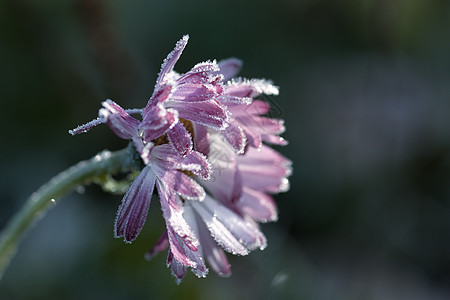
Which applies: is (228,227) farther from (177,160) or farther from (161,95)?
(161,95)

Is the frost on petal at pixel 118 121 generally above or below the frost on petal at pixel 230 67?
above

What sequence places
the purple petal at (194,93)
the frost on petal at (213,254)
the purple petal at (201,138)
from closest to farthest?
the purple petal at (194,93)
the purple petal at (201,138)
the frost on petal at (213,254)

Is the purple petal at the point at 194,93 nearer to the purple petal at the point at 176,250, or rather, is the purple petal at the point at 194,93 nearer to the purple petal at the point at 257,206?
the purple petal at the point at 176,250

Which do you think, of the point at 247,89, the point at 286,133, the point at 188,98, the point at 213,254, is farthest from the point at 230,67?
the point at 286,133

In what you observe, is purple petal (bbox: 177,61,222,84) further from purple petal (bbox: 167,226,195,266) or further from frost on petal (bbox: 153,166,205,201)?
purple petal (bbox: 167,226,195,266)

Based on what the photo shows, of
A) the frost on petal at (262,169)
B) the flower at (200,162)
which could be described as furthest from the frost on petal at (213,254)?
the frost on petal at (262,169)

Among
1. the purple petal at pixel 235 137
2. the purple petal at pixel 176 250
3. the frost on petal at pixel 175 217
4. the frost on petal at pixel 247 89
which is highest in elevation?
the frost on petal at pixel 247 89

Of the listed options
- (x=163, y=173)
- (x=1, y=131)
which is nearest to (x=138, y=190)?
(x=163, y=173)
